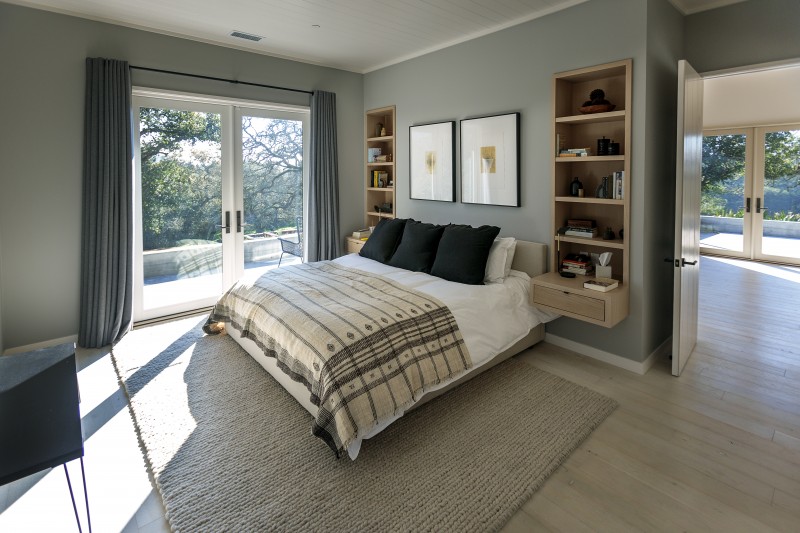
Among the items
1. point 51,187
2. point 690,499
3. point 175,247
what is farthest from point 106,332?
point 690,499

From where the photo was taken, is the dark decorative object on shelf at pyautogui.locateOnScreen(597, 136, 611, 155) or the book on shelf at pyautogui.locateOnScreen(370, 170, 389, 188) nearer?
the dark decorative object on shelf at pyautogui.locateOnScreen(597, 136, 611, 155)

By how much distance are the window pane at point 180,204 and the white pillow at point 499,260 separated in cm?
276

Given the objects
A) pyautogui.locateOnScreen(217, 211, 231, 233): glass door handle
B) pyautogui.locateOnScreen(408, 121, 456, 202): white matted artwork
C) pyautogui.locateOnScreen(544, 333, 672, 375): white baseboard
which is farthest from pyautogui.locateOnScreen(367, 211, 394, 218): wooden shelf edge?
pyautogui.locateOnScreen(544, 333, 672, 375): white baseboard

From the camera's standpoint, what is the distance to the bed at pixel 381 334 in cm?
225

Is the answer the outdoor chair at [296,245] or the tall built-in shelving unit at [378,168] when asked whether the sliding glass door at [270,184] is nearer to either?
the outdoor chair at [296,245]

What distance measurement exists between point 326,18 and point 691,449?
390cm

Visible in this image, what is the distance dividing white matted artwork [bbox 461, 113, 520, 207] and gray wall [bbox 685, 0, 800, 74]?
145 centimetres

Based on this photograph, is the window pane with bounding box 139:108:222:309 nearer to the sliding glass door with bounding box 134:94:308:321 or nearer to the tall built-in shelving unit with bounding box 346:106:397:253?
the sliding glass door with bounding box 134:94:308:321

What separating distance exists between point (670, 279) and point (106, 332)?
15.5 ft

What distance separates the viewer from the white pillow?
3582 mm

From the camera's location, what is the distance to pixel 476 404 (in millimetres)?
2783

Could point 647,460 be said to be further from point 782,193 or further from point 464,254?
point 782,193

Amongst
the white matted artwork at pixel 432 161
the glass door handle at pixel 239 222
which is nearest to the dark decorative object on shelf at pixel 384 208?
the white matted artwork at pixel 432 161

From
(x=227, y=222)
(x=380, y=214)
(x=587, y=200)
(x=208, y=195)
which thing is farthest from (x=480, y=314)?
(x=208, y=195)
